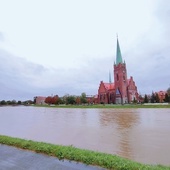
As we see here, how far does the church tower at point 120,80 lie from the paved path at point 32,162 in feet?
A: 311

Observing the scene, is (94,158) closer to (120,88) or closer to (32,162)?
(32,162)

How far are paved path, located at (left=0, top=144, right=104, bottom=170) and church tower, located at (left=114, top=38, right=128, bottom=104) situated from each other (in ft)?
311

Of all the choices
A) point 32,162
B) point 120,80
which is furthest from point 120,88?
point 32,162

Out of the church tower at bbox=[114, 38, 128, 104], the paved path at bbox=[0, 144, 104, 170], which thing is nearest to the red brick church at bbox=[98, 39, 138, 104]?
the church tower at bbox=[114, 38, 128, 104]

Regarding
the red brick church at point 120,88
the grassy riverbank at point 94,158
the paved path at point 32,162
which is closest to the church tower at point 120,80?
the red brick church at point 120,88

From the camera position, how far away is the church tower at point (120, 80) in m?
101

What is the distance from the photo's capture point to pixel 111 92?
109 metres

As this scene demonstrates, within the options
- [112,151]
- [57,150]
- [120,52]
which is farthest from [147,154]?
[120,52]

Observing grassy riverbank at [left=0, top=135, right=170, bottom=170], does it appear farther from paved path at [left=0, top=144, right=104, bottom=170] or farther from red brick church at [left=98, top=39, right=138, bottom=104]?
red brick church at [left=98, top=39, right=138, bottom=104]

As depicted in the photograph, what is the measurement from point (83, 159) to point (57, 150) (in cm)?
128

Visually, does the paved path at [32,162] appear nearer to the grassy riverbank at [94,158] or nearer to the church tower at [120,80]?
the grassy riverbank at [94,158]

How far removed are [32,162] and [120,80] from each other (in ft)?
319

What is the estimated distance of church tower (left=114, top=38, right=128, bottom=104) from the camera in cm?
10094

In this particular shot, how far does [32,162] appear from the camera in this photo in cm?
Result: 645
